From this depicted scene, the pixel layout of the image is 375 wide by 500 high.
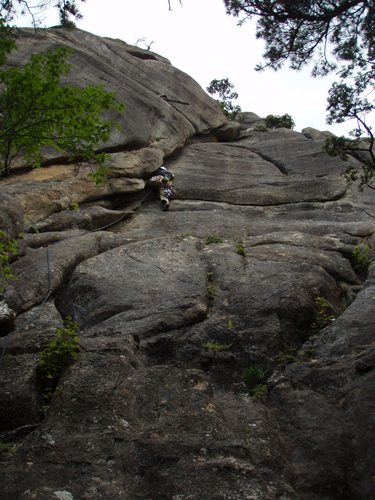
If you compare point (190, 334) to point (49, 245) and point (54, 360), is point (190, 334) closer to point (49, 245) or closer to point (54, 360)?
point (54, 360)

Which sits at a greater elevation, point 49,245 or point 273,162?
point 273,162

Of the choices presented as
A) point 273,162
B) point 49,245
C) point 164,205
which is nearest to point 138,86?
point 273,162

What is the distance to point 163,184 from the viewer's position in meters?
16.4

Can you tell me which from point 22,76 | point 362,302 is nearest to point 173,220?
point 362,302

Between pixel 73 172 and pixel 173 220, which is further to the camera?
→ pixel 73 172

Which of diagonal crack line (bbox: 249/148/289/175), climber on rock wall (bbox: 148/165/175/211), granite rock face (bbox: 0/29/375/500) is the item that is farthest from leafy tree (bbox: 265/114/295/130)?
climber on rock wall (bbox: 148/165/175/211)

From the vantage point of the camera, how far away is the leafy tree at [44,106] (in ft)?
23.8

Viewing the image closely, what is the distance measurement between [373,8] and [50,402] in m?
7.97

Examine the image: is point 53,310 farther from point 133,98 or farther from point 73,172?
point 133,98

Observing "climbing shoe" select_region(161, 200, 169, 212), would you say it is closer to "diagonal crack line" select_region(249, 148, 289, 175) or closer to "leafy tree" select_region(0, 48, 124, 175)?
"diagonal crack line" select_region(249, 148, 289, 175)

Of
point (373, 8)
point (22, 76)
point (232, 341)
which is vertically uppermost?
point (373, 8)

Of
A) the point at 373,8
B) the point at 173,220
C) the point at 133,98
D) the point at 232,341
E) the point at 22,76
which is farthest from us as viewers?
the point at 133,98

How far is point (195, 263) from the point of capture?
447 inches

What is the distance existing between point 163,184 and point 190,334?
805 cm
